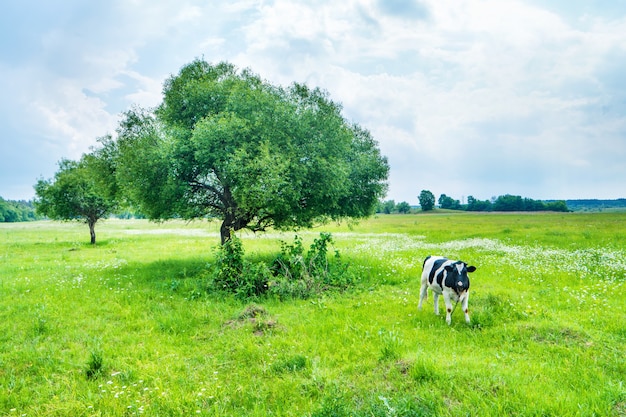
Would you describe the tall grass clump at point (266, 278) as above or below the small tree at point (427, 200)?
below

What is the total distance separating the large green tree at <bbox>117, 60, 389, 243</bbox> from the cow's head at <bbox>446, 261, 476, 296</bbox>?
28.3ft

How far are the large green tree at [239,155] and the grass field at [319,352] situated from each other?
5518 mm

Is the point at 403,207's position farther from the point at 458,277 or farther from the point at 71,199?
the point at 458,277

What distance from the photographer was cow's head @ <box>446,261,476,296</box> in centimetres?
1032

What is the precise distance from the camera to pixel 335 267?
17484mm

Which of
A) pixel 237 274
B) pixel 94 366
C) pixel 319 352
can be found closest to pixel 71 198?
pixel 237 274

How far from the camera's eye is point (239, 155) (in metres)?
17.2

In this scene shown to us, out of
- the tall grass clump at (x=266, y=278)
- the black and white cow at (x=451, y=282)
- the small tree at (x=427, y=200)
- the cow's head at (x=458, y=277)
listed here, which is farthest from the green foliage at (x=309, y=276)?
the small tree at (x=427, y=200)

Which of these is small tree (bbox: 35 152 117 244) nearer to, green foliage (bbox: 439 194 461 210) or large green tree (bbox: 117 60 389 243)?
large green tree (bbox: 117 60 389 243)

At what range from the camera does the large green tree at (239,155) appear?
17.7 meters

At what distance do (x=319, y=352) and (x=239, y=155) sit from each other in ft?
35.4

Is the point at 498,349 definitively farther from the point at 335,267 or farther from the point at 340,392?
the point at 335,267

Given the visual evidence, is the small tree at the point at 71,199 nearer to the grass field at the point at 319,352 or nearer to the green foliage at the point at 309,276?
the grass field at the point at 319,352

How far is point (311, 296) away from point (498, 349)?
274 inches
